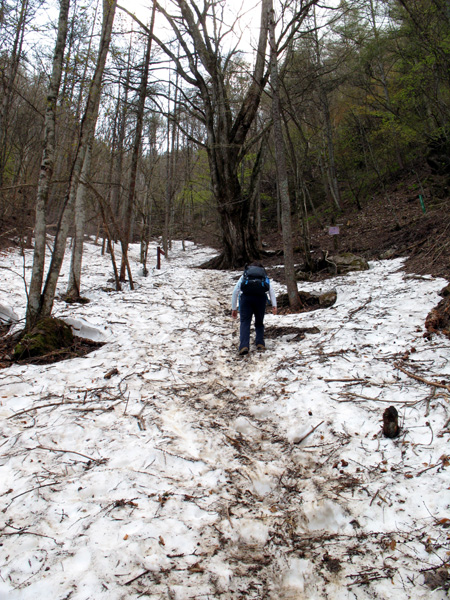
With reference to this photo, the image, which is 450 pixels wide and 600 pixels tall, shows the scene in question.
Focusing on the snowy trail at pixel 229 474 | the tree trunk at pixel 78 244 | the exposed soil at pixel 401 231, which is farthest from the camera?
the tree trunk at pixel 78 244

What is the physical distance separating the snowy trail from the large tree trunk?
162cm

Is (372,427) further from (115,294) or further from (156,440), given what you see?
(115,294)

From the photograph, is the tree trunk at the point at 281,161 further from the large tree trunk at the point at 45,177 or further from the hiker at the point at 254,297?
the large tree trunk at the point at 45,177

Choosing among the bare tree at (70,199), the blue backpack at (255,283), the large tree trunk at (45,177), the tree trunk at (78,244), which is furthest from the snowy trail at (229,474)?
the tree trunk at (78,244)

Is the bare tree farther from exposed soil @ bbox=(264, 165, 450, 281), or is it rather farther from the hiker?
exposed soil @ bbox=(264, 165, 450, 281)

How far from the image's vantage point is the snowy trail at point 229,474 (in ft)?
5.87

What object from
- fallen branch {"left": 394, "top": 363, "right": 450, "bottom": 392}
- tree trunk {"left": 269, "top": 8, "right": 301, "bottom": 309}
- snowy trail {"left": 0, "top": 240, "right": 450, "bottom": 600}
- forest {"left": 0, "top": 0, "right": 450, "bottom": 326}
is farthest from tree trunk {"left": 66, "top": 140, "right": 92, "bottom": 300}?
fallen branch {"left": 394, "top": 363, "right": 450, "bottom": 392}

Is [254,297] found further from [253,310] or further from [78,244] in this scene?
[78,244]

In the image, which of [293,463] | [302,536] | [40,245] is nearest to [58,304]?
[40,245]

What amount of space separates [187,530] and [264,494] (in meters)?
0.68

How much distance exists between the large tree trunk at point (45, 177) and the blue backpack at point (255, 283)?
3442 mm

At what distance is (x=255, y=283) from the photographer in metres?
5.35

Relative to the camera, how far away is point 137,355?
194 inches

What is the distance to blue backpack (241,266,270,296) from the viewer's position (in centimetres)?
535
